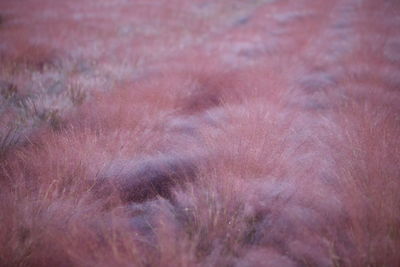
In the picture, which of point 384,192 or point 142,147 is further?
point 142,147

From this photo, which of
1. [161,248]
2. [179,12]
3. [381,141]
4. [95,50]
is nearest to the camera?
[161,248]

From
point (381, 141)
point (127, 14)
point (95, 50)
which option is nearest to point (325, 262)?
point (381, 141)

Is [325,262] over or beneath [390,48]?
beneath

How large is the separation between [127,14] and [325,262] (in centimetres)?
758

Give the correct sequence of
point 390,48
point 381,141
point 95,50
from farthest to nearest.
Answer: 1. point 95,50
2. point 390,48
3. point 381,141

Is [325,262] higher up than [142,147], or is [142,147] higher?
[142,147]

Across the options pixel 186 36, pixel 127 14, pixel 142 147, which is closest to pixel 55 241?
pixel 142 147

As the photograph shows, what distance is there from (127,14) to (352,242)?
7.58 metres

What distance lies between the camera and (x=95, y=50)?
15.6ft

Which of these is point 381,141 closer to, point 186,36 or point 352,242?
point 352,242

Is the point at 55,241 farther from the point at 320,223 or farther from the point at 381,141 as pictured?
the point at 381,141

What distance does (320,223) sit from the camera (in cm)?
154

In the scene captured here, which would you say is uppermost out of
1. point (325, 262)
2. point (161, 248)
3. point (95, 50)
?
point (95, 50)

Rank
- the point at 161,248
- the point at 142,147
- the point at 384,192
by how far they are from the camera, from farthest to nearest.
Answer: the point at 142,147, the point at 384,192, the point at 161,248
